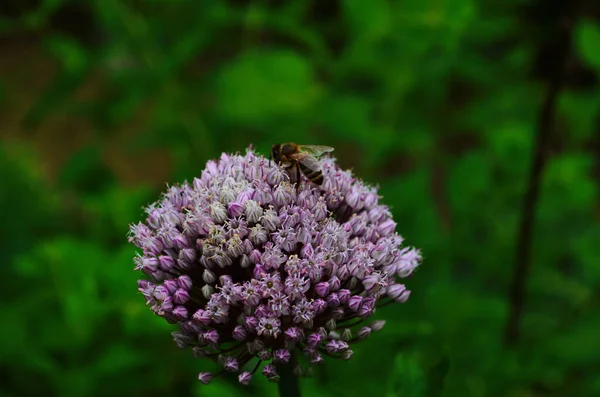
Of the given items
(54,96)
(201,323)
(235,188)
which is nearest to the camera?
(201,323)

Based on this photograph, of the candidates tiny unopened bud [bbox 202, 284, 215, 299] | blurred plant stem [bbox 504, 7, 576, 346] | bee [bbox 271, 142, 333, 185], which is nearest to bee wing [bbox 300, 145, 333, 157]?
bee [bbox 271, 142, 333, 185]

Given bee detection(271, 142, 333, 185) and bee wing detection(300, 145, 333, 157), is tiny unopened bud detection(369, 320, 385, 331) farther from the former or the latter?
bee wing detection(300, 145, 333, 157)

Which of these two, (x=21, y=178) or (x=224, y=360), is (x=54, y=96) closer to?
(x=21, y=178)

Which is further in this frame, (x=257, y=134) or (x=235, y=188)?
(x=257, y=134)

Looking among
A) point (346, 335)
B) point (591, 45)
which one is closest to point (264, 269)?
point (346, 335)

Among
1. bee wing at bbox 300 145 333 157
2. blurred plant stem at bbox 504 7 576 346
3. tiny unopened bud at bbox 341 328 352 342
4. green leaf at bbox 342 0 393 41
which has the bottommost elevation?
tiny unopened bud at bbox 341 328 352 342

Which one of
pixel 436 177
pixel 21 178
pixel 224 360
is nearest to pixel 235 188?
pixel 224 360

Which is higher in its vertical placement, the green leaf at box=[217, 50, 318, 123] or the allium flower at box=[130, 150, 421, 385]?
the green leaf at box=[217, 50, 318, 123]

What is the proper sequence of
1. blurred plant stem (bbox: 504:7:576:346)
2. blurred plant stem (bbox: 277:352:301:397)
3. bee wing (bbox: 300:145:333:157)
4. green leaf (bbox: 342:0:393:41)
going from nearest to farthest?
blurred plant stem (bbox: 277:352:301:397)
bee wing (bbox: 300:145:333:157)
blurred plant stem (bbox: 504:7:576:346)
green leaf (bbox: 342:0:393:41)
